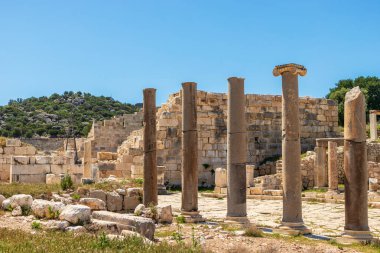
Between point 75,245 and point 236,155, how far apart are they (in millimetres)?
5656

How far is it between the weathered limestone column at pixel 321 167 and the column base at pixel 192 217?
9161 millimetres

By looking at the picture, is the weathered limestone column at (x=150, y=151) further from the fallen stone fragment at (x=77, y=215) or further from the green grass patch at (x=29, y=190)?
the fallen stone fragment at (x=77, y=215)

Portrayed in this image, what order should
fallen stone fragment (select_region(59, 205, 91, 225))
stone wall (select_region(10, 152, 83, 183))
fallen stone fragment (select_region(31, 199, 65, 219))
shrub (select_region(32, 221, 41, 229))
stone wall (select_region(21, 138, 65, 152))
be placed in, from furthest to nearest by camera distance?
stone wall (select_region(21, 138, 65, 152)), stone wall (select_region(10, 152, 83, 183)), fallen stone fragment (select_region(31, 199, 65, 219)), fallen stone fragment (select_region(59, 205, 91, 225)), shrub (select_region(32, 221, 41, 229))

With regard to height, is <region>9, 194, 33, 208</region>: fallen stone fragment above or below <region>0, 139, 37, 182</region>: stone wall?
below

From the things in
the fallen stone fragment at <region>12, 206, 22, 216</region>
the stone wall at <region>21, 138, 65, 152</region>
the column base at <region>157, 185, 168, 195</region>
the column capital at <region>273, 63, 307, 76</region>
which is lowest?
the fallen stone fragment at <region>12, 206, 22, 216</region>

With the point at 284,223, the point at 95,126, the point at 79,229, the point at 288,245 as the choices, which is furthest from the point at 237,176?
the point at 95,126

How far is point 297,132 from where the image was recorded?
37.2ft

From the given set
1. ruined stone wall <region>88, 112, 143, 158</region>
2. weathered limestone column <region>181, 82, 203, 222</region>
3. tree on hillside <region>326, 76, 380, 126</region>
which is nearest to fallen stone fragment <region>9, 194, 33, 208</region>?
weathered limestone column <region>181, 82, 203, 222</region>

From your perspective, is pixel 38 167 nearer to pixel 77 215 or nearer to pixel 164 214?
pixel 164 214

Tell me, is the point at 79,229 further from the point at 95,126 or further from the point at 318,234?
the point at 95,126

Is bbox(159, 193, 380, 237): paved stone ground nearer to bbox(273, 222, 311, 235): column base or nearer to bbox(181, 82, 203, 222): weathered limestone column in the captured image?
bbox(273, 222, 311, 235): column base

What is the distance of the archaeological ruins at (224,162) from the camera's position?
10406 millimetres

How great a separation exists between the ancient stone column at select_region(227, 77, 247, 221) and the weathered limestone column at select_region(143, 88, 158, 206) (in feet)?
8.15

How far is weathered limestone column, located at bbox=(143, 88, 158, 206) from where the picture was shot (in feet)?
46.1
